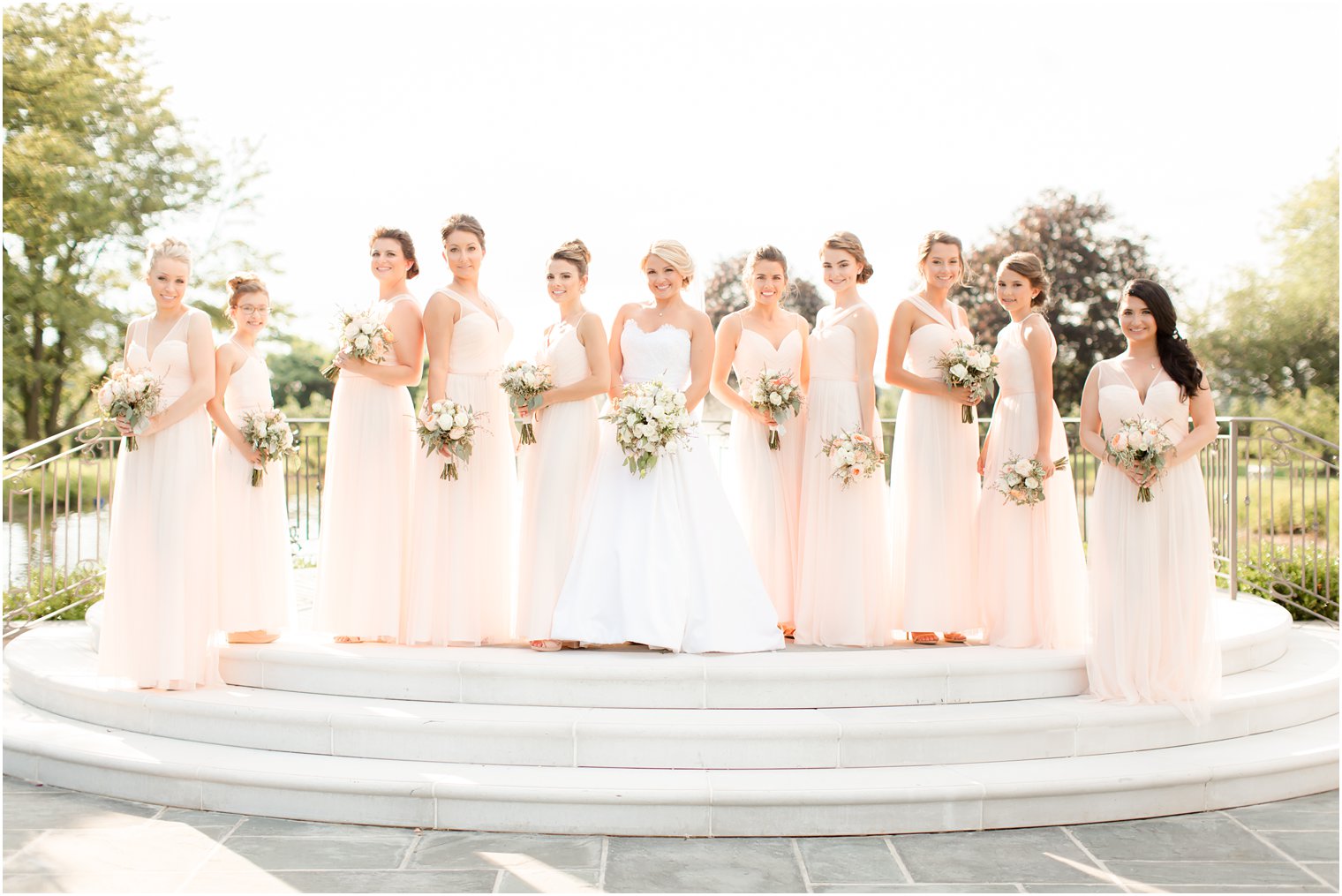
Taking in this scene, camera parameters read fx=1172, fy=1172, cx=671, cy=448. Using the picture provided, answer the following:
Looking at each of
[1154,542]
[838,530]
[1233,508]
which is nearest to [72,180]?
[838,530]

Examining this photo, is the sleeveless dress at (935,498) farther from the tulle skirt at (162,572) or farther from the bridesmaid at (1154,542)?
the tulle skirt at (162,572)

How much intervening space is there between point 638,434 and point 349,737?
2369 mm

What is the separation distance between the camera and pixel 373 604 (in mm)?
7668

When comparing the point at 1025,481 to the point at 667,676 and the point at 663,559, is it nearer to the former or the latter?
the point at 663,559

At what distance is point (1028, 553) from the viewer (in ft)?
25.2

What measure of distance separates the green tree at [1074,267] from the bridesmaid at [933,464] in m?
25.3

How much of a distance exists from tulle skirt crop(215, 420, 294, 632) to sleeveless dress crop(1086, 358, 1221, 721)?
5.18m

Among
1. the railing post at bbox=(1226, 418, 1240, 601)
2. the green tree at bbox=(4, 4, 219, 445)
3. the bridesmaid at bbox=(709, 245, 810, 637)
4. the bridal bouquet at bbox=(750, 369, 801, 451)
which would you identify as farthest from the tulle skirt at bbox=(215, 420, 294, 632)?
the green tree at bbox=(4, 4, 219, 445)

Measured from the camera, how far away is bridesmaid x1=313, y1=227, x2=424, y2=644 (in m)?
7.68

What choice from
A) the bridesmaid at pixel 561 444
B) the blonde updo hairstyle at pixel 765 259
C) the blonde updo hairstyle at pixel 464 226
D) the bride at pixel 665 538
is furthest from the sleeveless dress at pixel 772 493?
the blonde updo hairstyle at pixel 464 226

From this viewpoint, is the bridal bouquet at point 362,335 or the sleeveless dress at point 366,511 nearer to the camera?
the bridal bouquet at point 362,335

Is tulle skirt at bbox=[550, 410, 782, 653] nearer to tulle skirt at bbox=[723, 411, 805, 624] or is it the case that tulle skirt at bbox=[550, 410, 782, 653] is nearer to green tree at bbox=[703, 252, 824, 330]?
tulle skirt at bbox=[723, 411, 805, 624]

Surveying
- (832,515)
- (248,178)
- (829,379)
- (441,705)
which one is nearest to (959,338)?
(829,379)

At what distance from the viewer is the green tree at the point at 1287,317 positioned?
4244cm
